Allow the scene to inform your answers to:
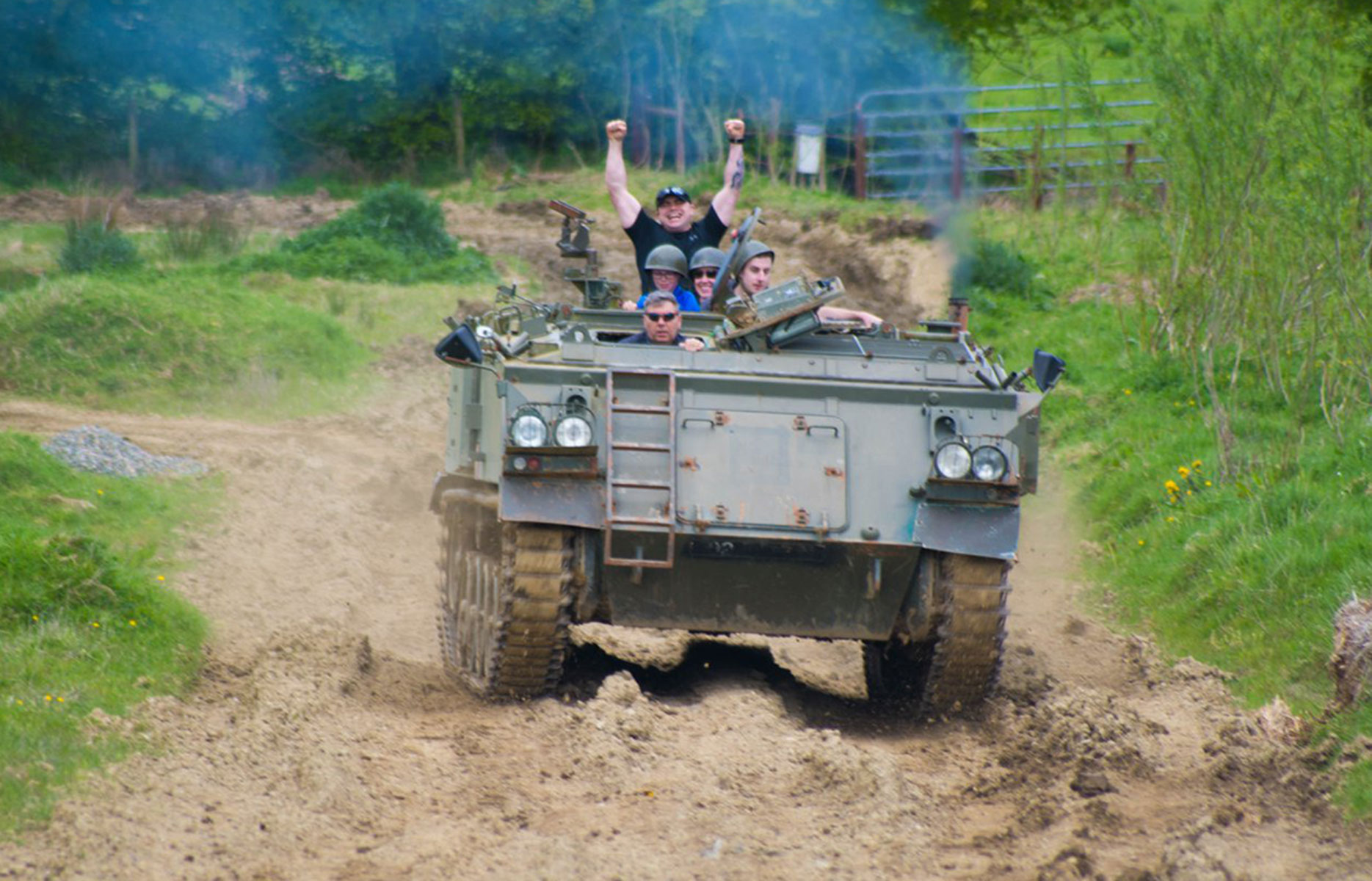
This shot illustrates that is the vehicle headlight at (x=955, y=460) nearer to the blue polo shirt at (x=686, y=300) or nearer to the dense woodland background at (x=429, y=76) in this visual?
the blue polo shirt at (x=686, y=300)

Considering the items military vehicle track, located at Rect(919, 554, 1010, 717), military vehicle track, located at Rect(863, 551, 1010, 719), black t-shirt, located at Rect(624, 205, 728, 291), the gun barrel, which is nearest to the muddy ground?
military vehicle track, located at Rect(863, 551, 1010, 719)

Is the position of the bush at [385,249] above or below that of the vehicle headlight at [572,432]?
below

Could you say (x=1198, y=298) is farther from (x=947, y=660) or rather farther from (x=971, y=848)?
(x=971, y=848)

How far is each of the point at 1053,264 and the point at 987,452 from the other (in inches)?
496

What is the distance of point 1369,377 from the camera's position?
33.6ft

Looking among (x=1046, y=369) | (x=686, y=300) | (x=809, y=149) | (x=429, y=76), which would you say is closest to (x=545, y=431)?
(x=686, y=300)

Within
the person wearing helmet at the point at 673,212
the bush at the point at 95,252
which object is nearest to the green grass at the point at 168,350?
the bush at the point at 95,252

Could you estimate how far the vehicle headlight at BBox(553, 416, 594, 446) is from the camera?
7625 mm

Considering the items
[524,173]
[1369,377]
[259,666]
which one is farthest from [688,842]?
[524,173]

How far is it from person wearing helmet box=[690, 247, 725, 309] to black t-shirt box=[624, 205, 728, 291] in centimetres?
59

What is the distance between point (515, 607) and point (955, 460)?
73.9 inches

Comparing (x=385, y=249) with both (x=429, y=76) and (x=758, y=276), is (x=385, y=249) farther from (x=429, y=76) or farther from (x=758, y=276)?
(x=758, y=276)

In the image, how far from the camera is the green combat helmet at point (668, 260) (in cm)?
929

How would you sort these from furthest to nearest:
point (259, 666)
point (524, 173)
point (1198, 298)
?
1. point (524, 173)
2. point (1198, 298)
3. point (259, 666)
